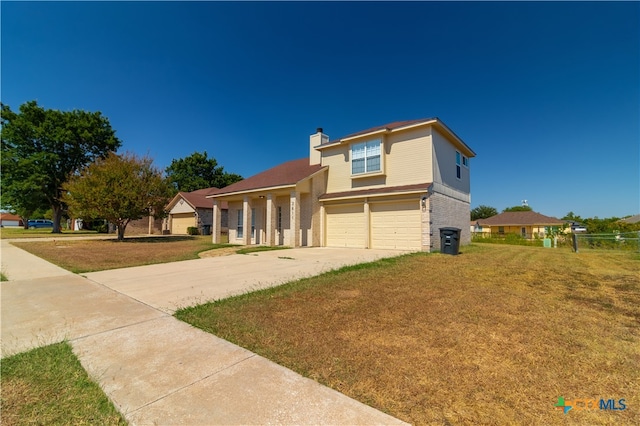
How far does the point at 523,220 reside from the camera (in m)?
42.1

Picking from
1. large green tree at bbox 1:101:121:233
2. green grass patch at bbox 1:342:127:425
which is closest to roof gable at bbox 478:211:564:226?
green grass patch at bbox 1:342:127:425

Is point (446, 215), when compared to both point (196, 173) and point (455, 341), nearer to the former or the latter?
point (455, 341)

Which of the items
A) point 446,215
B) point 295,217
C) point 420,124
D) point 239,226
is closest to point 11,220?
point 239,226

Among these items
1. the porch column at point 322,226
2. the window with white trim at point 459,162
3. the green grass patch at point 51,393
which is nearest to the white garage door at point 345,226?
the porch column at point 322,226

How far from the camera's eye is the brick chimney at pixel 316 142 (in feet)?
60.7

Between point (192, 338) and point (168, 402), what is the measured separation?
1.32 meters

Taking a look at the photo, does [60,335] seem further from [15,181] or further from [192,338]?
[15,181]

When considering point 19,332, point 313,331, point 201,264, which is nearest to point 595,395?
point 313,331

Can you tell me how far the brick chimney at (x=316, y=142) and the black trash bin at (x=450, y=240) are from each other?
9.39 m

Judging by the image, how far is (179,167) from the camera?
162ft

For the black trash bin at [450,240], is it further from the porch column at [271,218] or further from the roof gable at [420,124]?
the porch column at [271,218]

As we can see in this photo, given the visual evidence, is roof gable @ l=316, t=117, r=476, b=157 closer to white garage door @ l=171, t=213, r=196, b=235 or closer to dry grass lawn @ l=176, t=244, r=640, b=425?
dry grass lawn @ l=176, t=244, r=640, b=425

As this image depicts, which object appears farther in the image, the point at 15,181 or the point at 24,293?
the point at 15,181

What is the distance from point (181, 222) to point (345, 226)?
24.2 meters
